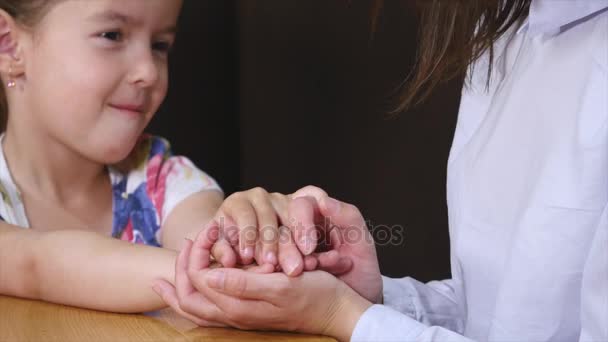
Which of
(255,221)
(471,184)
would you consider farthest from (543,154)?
(255,221)

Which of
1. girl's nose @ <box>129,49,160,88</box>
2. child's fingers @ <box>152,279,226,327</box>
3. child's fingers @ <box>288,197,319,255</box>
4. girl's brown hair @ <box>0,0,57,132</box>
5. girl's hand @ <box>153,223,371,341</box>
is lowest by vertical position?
child's fingers @ <box>152,279,226,327</box>

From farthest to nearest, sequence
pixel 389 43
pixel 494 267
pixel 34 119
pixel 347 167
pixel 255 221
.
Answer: pixel 347 167 < pixel 389 43 < pixel 34 119 < pixel 494 267 < pixel 255 221

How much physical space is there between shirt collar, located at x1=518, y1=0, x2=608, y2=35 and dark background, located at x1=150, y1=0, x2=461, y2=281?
55 cm

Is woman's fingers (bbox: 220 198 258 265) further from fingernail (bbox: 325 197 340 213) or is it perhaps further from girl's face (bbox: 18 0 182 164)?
girl's face (bbox: 18 0 182 164)

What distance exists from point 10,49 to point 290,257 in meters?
0.66

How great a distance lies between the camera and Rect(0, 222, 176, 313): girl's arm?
2.28 feet

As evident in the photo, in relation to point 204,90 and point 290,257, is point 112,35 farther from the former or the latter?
point 204,90

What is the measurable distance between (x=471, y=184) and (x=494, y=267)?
0.33ft

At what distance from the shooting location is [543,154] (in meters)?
0.74

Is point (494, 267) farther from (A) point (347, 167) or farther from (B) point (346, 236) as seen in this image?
(A) point (347, 167)

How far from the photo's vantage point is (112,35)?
1048 mm

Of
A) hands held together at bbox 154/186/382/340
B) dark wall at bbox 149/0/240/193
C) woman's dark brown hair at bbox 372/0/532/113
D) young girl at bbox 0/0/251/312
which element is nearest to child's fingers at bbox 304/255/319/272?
hands held together at bbox 154/186/382/340

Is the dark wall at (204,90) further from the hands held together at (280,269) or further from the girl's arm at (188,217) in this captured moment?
the hands held together at (280,269)

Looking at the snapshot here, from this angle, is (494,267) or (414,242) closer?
(494,267)
